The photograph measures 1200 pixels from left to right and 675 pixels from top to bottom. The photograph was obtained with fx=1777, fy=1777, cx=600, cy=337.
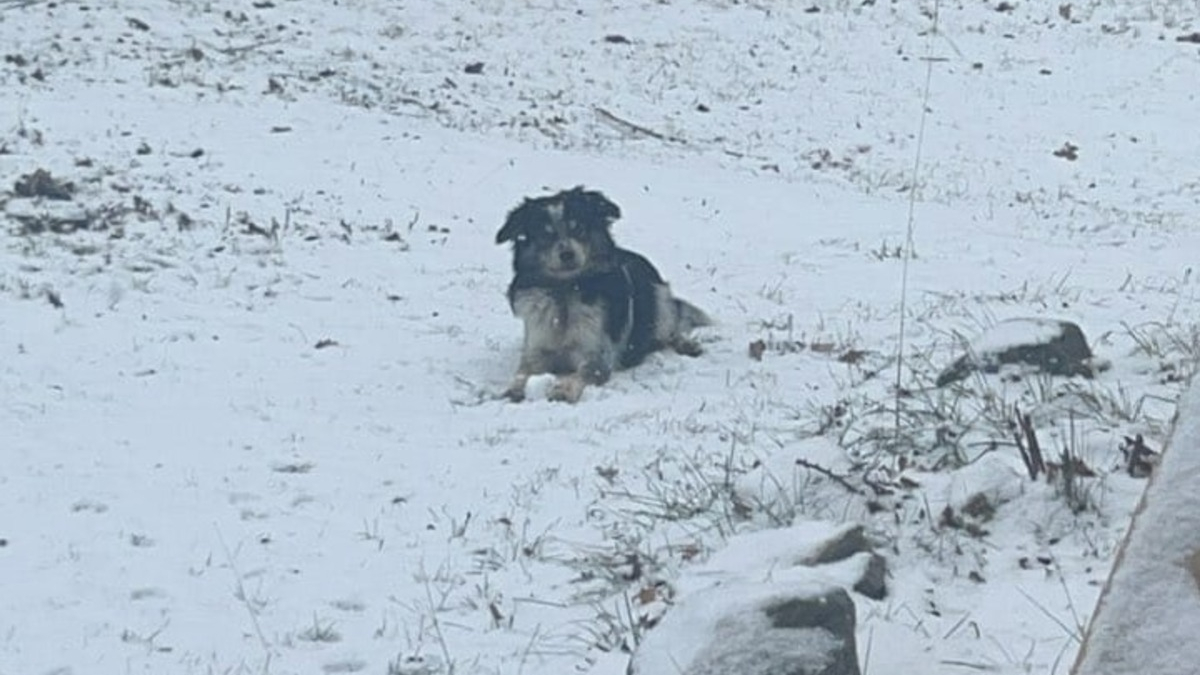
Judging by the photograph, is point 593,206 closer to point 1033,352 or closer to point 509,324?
point 509,324

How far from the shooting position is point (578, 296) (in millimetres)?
9945

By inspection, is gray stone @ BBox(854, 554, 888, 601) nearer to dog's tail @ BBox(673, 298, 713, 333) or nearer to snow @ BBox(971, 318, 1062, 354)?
snow @ BBox(971, 318, 1062, 354)

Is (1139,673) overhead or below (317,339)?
overhead

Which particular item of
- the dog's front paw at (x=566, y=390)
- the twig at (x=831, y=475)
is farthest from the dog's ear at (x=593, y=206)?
the twig at (x=831, y=475)

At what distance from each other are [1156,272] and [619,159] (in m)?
6.52

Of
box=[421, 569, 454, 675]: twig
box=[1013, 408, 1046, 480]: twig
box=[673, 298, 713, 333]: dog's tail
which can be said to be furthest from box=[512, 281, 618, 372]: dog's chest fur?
box=[1013, 408, 1046, 480]: twig

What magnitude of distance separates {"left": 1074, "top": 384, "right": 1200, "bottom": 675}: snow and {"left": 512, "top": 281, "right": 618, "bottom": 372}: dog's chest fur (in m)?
6.50

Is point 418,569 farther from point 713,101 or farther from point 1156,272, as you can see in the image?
point 713,101

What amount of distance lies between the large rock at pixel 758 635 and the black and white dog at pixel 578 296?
5.05m

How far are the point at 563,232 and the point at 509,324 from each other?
1180 millimetres

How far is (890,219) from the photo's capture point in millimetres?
14773

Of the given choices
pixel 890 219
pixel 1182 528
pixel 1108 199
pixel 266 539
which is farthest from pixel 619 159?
pixel 1182 528

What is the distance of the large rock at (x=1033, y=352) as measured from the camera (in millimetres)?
7410

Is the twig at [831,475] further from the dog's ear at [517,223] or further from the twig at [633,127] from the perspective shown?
the twig at [633,127]
